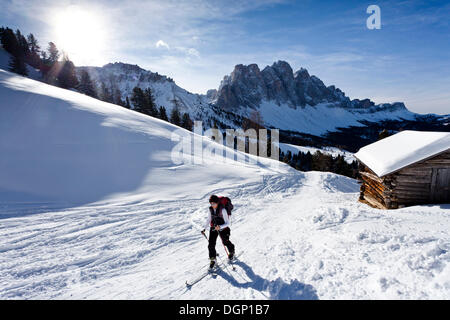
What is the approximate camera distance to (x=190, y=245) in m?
7.00

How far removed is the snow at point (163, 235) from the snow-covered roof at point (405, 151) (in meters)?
2.89

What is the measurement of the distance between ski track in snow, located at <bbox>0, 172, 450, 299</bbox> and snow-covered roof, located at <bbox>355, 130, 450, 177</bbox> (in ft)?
9.03

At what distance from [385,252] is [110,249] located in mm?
8029

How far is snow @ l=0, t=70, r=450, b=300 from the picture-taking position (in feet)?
15.2

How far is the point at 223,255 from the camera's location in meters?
6.32

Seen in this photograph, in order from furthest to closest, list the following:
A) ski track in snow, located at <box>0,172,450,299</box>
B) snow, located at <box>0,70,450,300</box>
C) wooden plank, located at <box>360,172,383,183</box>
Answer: wooden plank, located at <box>360,172,383,183</box> < snow, located at <box>0,70,450,300</box> < ski track in snow, located at <box>0,172,450,299</box>

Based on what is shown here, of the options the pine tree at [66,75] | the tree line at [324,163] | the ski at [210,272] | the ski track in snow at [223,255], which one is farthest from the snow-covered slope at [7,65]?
the tree line at [324,163]

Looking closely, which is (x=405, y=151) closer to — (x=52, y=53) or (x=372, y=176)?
(x=372, y=176)

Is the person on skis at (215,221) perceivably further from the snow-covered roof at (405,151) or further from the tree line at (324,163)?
the tree line at (324,163)

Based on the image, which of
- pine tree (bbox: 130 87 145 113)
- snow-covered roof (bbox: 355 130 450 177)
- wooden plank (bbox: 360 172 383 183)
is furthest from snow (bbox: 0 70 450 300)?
pine tree (bbox: 130 87 145 113)

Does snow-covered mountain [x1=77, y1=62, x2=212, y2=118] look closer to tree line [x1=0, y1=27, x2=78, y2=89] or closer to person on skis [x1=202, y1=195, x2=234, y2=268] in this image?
tree line [x1=0, y1=27, x2=78, y2=89]

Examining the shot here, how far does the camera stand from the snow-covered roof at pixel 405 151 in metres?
10.7

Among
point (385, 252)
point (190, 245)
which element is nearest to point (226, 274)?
point (190, 245)
